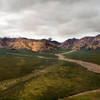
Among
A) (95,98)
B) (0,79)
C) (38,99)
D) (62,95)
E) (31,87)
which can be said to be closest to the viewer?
(95,98)

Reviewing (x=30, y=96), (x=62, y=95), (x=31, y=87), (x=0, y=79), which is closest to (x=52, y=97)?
(x=62, y=95)

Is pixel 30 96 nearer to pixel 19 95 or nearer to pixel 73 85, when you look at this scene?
pixel 19 95

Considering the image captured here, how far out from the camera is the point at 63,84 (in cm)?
6969

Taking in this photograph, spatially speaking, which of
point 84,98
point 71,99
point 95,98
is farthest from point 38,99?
point 95,98

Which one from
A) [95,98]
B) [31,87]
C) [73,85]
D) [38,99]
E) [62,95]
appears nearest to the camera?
[95,98]

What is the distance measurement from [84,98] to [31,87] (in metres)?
30.5

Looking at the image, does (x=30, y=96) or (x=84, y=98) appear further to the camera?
(x=30, y=96)

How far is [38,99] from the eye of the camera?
51.2 metres

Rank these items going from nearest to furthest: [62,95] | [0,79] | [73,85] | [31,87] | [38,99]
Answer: [38,99] < [62,95] < [31,87] < [73,85] < [0,79]

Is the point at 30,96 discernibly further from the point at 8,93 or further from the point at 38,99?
the point at 8,93

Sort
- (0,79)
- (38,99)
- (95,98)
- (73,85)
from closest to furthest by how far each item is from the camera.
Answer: (95,98), (38,99), (73,85), (0,79)

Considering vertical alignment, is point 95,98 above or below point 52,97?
above

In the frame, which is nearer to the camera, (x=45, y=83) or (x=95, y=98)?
(x=95, y=98)

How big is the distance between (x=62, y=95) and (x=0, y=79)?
156 feet
